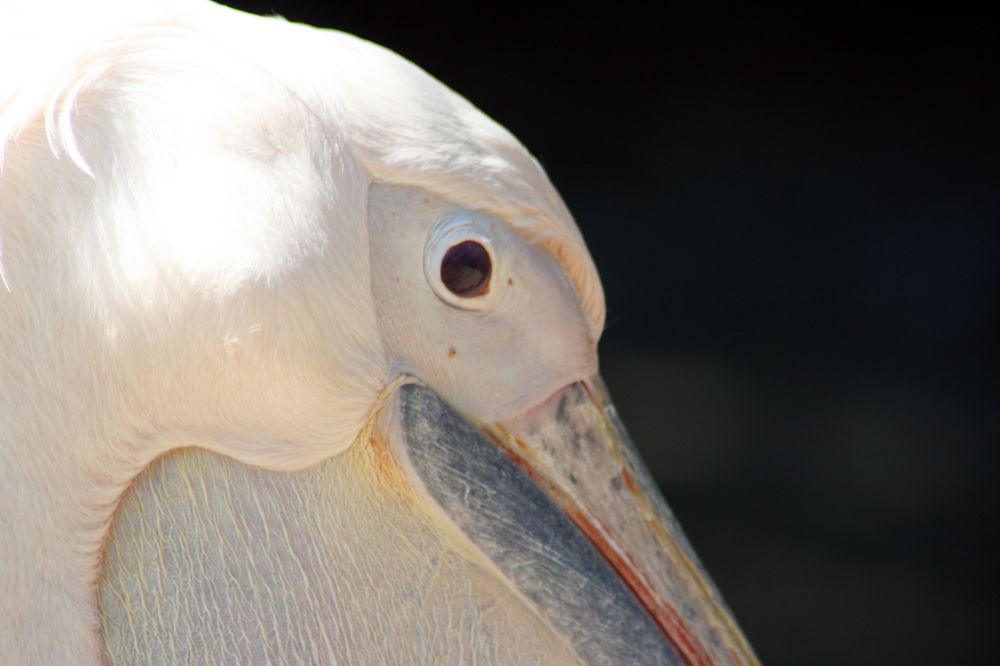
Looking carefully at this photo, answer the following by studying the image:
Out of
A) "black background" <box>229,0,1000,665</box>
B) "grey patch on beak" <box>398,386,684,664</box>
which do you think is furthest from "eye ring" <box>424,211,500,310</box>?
"black background" <box>229,0,1000,665</box>

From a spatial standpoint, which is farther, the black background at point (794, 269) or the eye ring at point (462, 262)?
the black background at point (794, 269)

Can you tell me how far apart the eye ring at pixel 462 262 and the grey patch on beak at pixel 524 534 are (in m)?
0.10

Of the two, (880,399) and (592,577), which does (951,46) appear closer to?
(880,399)

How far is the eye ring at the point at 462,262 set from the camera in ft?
4.03

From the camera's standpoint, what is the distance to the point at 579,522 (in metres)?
1.34

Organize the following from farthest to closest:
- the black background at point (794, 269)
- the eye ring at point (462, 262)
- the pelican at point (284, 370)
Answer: the black background at point (794, 269) < the eye ring at point (462, 262) < the pelican at point (284, 370)

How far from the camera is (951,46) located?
4.45 m

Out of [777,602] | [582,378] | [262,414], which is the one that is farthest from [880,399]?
[262,414]

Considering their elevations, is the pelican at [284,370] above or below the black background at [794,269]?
above

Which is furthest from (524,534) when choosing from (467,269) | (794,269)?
(794,269)

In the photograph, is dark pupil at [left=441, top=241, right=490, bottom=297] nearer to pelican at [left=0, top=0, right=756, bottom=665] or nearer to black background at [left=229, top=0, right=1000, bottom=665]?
pelican at [left=0, top=0, right=756, bottom=665]

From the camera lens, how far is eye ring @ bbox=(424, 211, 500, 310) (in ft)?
4.03

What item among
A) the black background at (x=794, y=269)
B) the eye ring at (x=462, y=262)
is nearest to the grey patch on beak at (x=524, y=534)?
the eye ring at (x=462, y=262)

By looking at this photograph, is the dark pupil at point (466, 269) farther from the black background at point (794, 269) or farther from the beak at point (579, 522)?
the black background at point (794, 269)
